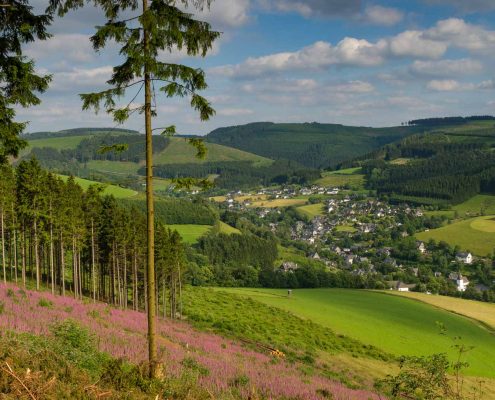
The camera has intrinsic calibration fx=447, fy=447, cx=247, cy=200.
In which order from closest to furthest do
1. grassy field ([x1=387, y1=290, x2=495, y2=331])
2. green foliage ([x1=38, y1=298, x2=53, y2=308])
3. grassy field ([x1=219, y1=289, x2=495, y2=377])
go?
green foliage ([x1=38, y1=298, x2=53, y2=308])
grassy field ([x1=219, y1=289, x2=495, y2=377])
grassy field ([x1=387, y1=290, x2=495, y2=331])

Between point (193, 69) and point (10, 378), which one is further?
point (193, 69)

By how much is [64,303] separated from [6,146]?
13.2 metres

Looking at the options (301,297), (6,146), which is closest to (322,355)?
(6,146)

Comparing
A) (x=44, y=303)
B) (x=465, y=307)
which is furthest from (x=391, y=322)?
(x=44, y=303)

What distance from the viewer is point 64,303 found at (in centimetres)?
2828

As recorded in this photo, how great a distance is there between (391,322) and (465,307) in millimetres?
28794

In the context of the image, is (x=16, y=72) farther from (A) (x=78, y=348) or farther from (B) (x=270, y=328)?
(B) (x=270, y=328)

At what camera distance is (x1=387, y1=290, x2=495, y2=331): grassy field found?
77.8 metres

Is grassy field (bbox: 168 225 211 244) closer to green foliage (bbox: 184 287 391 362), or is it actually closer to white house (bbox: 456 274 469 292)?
white house (bbox: 456 274 469 292)

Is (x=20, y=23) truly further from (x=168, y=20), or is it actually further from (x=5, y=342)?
(x=5, y=342)

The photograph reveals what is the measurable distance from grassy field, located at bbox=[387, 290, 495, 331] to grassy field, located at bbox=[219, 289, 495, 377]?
2639 mm

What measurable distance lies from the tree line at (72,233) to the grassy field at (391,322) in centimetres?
2380

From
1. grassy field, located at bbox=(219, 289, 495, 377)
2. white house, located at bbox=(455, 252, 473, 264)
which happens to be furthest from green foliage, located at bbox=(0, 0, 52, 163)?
white house, located at bbox=(455, 252, 473, 264)

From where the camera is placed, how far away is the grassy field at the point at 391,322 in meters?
53.6
